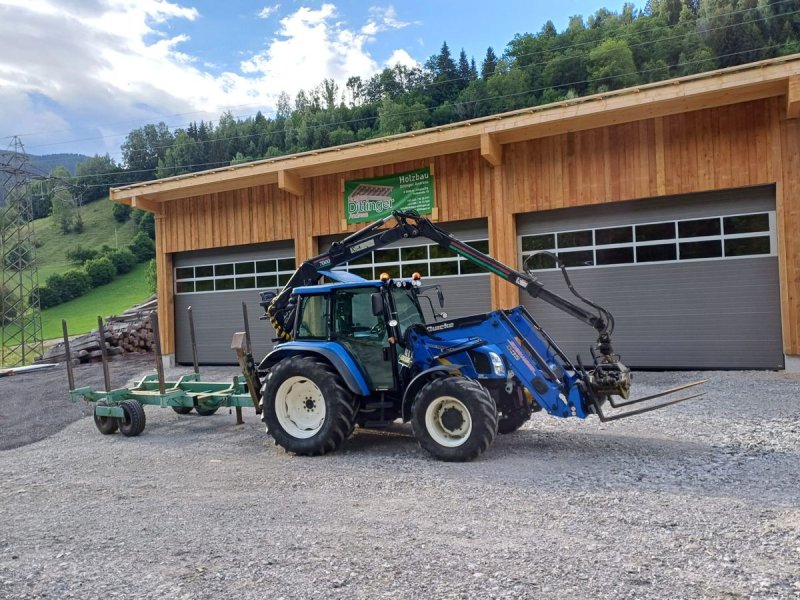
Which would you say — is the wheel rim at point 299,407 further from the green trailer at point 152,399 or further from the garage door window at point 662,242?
the garage door window at point 662,242

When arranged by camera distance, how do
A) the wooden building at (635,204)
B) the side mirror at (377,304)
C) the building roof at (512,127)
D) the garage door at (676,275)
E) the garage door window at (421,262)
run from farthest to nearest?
the garage door window at (421,262) < the garage door at (676,275) < the wooden building at (635,204) < the building roof at (512,127) < the side mirror at (377,304)

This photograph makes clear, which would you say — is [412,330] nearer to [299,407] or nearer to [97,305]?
[299,407]

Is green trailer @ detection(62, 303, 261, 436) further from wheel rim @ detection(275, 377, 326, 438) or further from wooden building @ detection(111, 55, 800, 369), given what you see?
wooden building @ detection(111, 55, 800, 369)

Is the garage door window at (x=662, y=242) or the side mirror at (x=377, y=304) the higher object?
the garage door window at (x=662, y=242)

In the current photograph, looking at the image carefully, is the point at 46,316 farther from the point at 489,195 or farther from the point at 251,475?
the point at 251,475

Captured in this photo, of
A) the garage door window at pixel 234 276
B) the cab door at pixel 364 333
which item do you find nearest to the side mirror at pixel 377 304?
the cab door at pixel 364 333

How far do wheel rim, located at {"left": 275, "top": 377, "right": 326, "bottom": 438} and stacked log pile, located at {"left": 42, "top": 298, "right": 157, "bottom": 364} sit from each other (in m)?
16.5

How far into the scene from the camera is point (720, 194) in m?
12.6

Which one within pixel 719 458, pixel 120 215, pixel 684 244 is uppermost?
pixel 120 215

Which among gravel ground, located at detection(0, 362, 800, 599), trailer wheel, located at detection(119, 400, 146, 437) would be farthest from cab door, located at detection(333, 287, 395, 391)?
trailer wheel, located at detection(119, 400, 146, 437)

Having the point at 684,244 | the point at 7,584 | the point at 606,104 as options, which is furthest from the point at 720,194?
the point at 7,584

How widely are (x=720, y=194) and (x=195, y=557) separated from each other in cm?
1191

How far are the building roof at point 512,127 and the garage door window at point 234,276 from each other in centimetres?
215

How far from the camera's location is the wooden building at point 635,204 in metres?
12.0
